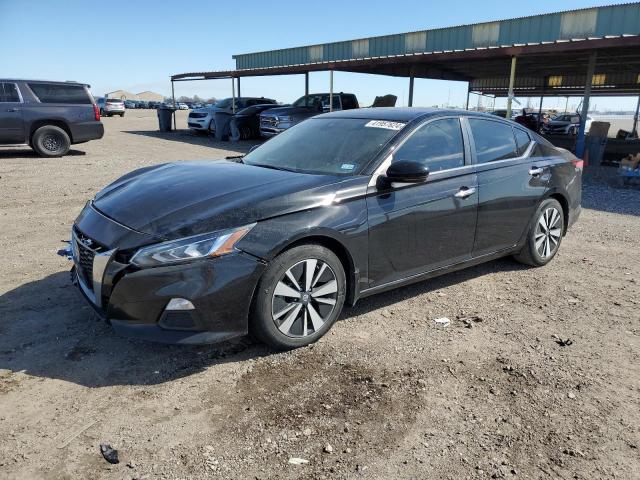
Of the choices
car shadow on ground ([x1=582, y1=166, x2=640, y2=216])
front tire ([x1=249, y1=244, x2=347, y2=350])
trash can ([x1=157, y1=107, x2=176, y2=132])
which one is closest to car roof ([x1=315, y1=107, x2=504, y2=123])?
front tire ([x1=249, y1=244, x2=347, y2=350])

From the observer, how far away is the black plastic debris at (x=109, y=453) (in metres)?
2.38

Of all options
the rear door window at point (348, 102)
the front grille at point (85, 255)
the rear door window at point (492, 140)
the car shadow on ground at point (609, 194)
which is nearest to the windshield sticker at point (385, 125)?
the rear door window at point (492, 140)

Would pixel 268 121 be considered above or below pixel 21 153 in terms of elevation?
above

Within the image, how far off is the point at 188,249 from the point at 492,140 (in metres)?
3.08

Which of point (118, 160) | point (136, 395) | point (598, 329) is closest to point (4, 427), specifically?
point (136, 395)

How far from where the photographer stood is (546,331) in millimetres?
3855

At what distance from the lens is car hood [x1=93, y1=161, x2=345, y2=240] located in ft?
10.2

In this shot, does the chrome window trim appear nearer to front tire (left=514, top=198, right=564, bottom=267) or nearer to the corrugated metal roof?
front tire (left=514, top=198, right=564, bottom=267)

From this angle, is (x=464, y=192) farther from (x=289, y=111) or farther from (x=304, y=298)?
(x=289, y=111)

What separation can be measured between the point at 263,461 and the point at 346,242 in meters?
1.56

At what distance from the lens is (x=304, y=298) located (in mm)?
3375

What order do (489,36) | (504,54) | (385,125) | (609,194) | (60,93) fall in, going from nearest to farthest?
(385,125) → (609,194) → (60,93) → (504,54) → (489,36)

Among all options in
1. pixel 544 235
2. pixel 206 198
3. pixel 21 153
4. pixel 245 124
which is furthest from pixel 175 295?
pixel 245 124

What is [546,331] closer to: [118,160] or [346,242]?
[346,242]
